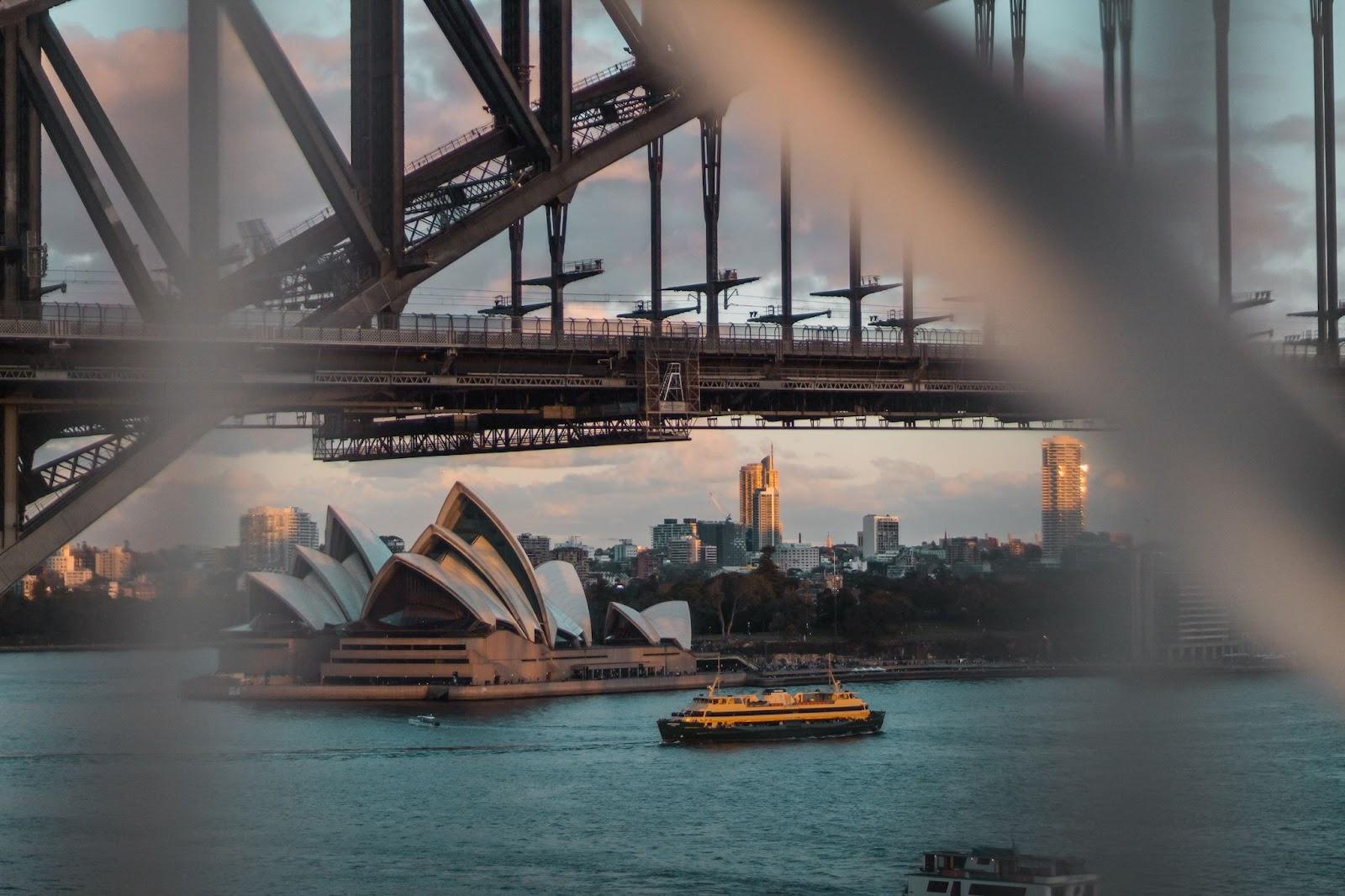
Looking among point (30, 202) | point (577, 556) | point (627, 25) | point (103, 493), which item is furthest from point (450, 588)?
point (577, 556)

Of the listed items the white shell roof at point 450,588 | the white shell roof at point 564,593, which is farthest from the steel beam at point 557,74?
the white shell roof at point 564,593

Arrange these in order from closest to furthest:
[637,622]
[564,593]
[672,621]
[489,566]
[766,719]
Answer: [766,719] < [489,566] < [637,622] < [564,593] < [672,621]

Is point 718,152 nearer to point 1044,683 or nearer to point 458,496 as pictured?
point 458,496

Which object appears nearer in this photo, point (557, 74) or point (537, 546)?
point (557, 74)

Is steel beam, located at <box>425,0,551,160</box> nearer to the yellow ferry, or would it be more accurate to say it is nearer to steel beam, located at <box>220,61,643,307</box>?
steel beam, located at <box>220,61,643,307</box>

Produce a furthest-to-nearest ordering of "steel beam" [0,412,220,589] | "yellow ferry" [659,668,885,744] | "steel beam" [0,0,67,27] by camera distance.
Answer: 1. "yellow ferry" [659,668,885,744]
2. "steel beam" [0,0,67,27]
3. "steel beam" [0,412,220,589]

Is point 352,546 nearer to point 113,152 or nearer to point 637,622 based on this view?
point 637,622

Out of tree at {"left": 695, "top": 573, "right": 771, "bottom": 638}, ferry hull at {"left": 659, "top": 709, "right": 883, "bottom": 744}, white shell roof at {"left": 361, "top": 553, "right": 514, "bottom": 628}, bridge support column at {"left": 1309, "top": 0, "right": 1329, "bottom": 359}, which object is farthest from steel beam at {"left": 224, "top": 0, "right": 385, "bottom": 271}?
tree at {"left": 695, "top": 573, "right": 771, "bottom": 638}
